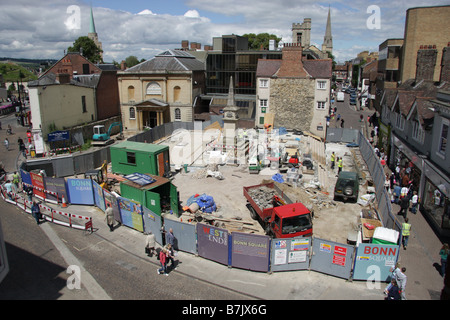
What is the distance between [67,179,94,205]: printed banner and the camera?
68.6 ft

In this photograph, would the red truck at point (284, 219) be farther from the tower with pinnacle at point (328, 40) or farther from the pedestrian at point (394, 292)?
the tower with pinnacle at point (328, 40)

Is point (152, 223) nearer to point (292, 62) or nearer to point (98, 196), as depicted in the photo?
point (98, 196)

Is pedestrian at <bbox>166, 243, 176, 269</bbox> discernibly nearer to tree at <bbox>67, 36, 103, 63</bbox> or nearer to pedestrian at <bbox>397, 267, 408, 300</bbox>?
pedestrian at <bbox>397, 267, 408, 300</bbox>

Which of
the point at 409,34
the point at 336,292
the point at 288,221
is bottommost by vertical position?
the point at 336,292

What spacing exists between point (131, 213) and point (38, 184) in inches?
345

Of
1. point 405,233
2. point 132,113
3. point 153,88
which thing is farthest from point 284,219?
point 132,113

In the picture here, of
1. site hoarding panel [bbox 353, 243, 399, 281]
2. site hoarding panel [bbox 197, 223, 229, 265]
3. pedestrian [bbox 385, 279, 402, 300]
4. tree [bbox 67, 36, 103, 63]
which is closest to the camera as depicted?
pedestrian [bbox 385, 279, 402, 300]

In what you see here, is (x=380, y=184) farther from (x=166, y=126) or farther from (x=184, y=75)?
(x=184, y=75)

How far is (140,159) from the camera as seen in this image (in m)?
25.5

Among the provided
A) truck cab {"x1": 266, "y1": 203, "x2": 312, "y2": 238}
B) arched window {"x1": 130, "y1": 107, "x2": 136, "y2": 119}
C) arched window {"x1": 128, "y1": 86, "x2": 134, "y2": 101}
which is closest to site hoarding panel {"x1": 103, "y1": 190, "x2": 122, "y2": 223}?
truck cab {"x1": 266, "y1": 203, "x2": 312, "y2": 238}

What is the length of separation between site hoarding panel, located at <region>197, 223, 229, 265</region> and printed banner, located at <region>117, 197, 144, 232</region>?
3901mm

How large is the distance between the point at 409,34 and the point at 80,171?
3978 centimetres

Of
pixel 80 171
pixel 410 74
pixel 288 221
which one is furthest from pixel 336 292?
pixel 410 74
